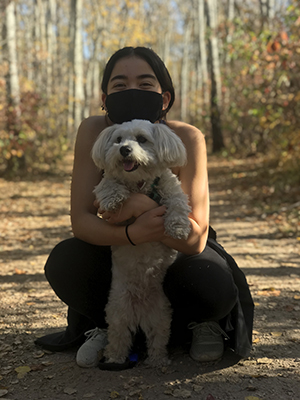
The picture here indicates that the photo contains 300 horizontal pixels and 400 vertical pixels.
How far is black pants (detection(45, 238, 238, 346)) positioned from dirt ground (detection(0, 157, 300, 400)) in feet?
0.89

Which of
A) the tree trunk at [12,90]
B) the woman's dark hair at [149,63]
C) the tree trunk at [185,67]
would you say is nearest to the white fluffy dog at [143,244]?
the woman's dark hair at [149,63]

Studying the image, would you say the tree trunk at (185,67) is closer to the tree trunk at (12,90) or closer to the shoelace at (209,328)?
the tree trunk at (12,90)

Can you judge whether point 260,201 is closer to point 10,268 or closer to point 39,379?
point 10,268

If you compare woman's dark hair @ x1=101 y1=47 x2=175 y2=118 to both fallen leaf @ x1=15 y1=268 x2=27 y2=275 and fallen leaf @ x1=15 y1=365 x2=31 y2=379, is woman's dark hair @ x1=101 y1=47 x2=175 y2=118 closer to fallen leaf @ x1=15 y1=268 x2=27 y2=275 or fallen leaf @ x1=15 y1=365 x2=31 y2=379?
fallen leaf @ x1=15 y1=365 x2=31 y2=379

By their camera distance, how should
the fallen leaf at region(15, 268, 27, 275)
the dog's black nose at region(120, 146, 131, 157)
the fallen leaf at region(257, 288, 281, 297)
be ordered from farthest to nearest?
the fallen leaf at region(15, 268, 27, 275) < the fallen leaf at region(257, 288, 281, 297) < the dog's black nose at region(120, 146, 131, 157)

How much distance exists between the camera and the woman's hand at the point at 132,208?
2295 mm

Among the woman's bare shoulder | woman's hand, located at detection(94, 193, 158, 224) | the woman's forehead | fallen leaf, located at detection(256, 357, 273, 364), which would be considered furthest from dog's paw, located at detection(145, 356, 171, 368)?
the woman's forehead

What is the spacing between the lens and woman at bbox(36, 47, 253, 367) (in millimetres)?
2381

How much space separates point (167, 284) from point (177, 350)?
52 centimetres

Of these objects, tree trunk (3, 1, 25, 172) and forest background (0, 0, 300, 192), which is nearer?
forest background (0, 0, 300, 192)

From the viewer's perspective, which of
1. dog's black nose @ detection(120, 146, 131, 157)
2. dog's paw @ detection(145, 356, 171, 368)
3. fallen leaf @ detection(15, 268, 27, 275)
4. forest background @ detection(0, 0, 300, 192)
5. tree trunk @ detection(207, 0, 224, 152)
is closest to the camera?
dog's black nose @ detection(120, 146, 131, 157)

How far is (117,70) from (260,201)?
579 cm

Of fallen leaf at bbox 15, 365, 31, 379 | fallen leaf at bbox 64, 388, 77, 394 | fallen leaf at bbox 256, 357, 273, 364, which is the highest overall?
fallen leaf at bbox 256, 357, 273, 364

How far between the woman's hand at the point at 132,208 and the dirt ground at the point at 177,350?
2.80 feet
